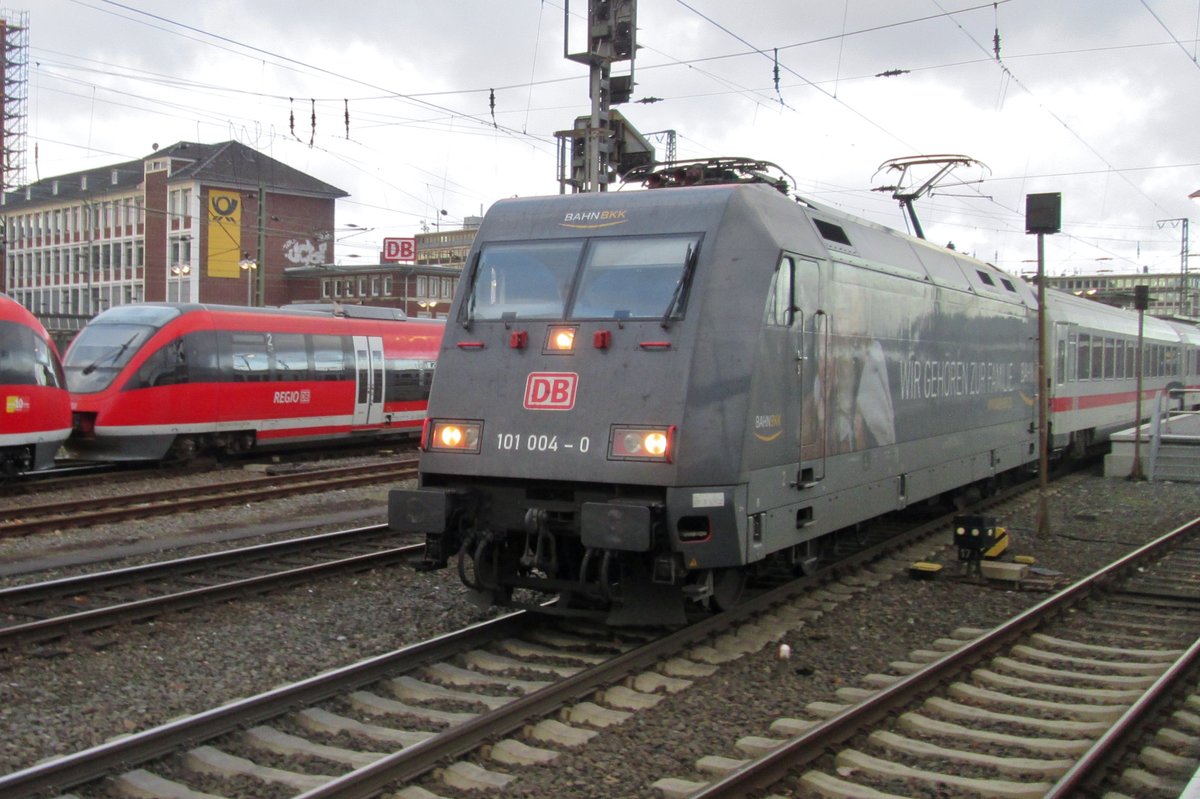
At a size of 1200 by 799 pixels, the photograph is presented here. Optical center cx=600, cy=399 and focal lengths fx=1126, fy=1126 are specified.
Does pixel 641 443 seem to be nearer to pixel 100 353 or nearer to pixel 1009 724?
pixel 1009 724

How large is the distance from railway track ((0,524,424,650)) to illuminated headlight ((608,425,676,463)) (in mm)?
2528

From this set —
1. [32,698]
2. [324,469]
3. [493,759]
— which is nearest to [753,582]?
[493,759]

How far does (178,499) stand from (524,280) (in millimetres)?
9008

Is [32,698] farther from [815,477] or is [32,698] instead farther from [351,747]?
[815,477]

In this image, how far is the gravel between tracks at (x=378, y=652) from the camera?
6047mm

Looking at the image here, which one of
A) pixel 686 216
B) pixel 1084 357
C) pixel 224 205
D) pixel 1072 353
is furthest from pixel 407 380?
pixel 224 205

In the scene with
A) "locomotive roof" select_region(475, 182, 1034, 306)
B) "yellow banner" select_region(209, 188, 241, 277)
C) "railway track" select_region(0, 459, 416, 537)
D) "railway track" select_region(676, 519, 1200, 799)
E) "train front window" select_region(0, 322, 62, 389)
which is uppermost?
"yellow banner" select_region(209, 188, 241, 277)

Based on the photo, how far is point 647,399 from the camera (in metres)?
7.62

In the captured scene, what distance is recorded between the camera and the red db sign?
2562 inches

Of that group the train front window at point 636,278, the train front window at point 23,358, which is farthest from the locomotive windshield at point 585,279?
the train front window at point 23,358

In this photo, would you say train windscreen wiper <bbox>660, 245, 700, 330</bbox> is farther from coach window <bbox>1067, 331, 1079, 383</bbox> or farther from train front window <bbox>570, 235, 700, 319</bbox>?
coach window <bbox>1067, 331, 1079, 383</bbox>

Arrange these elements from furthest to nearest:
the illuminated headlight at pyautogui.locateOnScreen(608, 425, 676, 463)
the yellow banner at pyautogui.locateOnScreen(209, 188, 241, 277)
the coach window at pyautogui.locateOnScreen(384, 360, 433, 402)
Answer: the yellow banner at pyautogui.locateOnScreen(209, 188, 241, 277) < the coach window at pyautogui.locateOnScreen(384, 360, 433, 402) < the illuminated headlight at pyautogui.locateOnScreen(608, 425, 676, 463)

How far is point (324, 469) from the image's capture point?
770 inches

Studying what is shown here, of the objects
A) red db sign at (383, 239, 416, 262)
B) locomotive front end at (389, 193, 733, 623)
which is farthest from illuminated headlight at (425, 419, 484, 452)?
red db sign at (383, 239, 416, 262)
